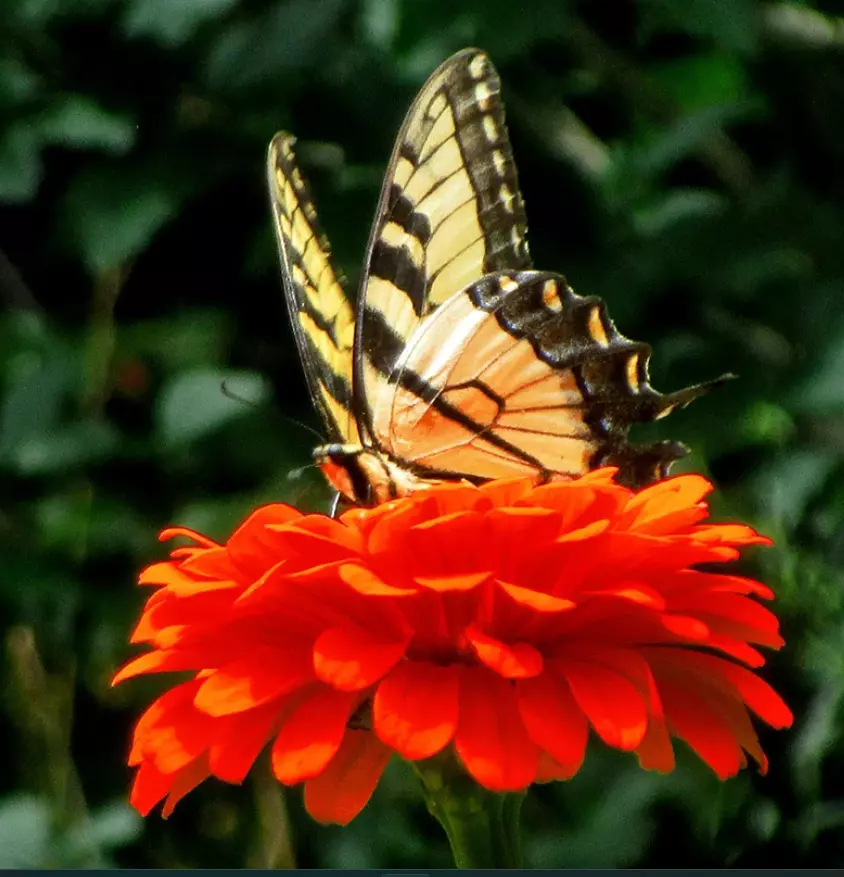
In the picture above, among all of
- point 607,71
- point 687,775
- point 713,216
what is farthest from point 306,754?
point 607,71

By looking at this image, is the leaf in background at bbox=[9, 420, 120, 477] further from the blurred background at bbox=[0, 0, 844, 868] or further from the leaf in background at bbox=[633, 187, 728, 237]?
the leaf in background at bbox=[633, 187, 728, 237]

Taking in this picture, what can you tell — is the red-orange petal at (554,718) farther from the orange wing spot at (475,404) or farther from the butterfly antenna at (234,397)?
the butterfly antenna at (234,397)

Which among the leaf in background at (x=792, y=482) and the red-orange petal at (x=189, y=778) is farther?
the leaf in background at (x=792, y=482)

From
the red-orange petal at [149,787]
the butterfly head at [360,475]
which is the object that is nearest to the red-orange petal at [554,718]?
the red-orange petal at [149,787]

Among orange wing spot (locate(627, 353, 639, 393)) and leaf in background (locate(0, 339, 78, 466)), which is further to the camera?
leaf in background (locate(0, 339, 78, 466))

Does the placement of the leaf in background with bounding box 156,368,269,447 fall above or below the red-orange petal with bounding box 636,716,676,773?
above

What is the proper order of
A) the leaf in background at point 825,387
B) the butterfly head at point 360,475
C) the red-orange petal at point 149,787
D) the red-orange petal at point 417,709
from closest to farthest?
1. the red-orange petal at point 417,709
2. the red-orange petal at point 149,787
3. the butterfly head at point 360,475
4. the leaf in background at point 825,387

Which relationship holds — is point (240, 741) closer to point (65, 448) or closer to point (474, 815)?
point (474, 815)

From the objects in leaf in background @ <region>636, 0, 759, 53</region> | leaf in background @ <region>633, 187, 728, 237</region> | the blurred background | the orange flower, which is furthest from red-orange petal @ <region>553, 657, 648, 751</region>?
leaf in background @ <region>633, 187, 728, 237</region>
